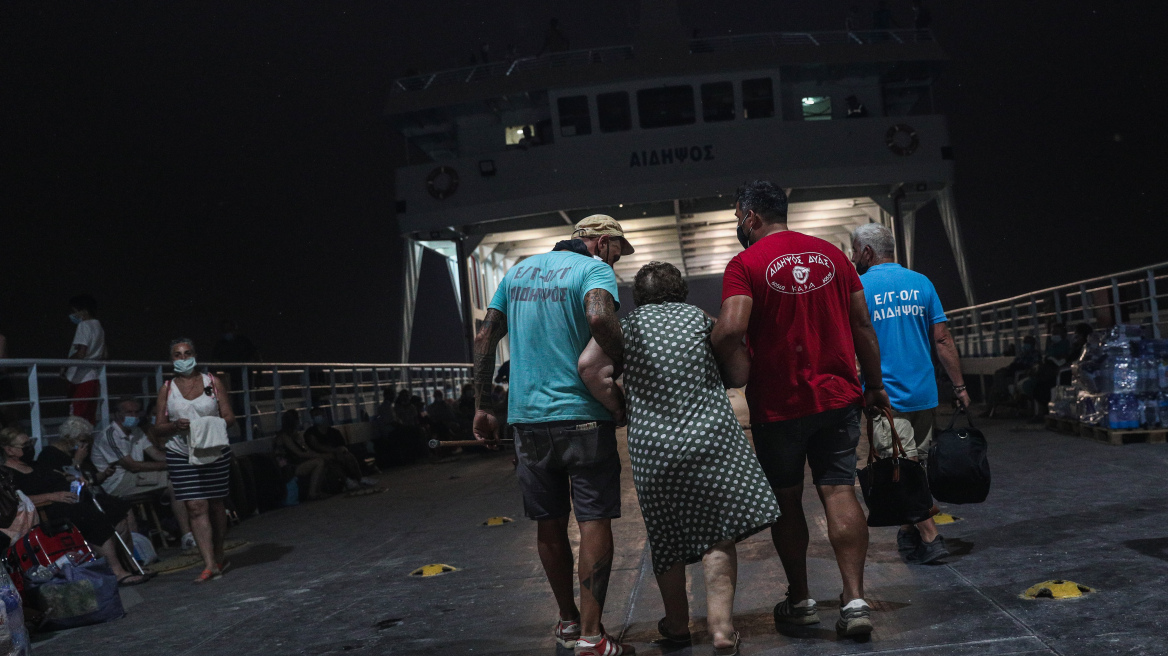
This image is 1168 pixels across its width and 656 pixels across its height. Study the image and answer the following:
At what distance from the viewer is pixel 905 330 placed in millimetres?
4824

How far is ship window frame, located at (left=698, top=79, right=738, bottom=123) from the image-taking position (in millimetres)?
23922

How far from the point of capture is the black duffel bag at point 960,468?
177 inches

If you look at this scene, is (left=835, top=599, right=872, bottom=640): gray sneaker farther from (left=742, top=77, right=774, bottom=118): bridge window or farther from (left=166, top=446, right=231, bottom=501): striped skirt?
(left=742, top=77, right=774, bottom=118): bridge window

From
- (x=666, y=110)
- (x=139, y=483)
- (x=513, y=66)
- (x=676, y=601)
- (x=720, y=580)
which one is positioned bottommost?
(x=676, y=601)

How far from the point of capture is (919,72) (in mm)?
25922

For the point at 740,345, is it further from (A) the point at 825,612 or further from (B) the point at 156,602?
(B) the point at 156,602

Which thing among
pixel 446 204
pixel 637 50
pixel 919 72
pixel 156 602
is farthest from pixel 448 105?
pixel 156 602

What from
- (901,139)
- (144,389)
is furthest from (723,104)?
(144,389)

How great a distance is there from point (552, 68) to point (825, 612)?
71.0 ft

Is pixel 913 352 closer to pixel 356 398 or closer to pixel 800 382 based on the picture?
pixel 800 382

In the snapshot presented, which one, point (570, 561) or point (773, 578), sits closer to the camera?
point (570, 561)

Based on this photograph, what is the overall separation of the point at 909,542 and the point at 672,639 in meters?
1.86

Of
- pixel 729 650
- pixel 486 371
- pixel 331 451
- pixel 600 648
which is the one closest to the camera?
pixel 729 650

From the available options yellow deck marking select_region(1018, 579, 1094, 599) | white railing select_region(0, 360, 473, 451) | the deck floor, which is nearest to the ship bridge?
white railing select_region(0, 360, 473, 451)
